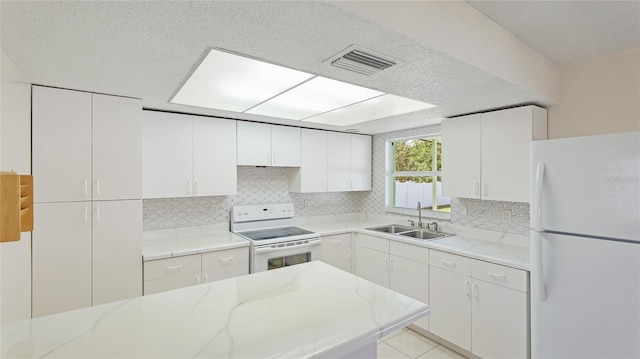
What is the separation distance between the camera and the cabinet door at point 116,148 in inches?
83.1

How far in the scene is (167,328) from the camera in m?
1.07

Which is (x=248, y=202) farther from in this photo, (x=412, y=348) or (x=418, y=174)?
(x=412, y=348)

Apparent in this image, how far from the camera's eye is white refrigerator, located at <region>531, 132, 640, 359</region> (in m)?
1.48

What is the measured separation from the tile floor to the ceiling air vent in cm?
233

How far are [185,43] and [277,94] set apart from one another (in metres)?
0.97

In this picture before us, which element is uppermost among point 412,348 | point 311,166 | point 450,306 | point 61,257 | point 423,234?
point 311,166

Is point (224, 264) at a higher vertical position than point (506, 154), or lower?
lower

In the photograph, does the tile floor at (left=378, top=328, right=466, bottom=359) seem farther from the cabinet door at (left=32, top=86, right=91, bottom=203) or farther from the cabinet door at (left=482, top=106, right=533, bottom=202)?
the cabinet door at (left=32, top=86, right=91, bottom=203)

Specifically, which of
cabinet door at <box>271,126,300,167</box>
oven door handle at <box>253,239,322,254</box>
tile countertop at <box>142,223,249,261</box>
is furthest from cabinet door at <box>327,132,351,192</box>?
tile countertop at <box>142,223,249,261</box>

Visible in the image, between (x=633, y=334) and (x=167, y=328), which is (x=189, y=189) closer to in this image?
(x=167, y=328)

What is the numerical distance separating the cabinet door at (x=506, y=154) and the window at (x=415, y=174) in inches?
31.5

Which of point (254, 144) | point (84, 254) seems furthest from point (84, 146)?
→ point (254, 144)

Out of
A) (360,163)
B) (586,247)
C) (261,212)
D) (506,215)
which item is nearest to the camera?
(586,247)

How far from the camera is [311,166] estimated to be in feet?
11.9
